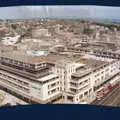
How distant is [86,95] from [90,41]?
74 cm

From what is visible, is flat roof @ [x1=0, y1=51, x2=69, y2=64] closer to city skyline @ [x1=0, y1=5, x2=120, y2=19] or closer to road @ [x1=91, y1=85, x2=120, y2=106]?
city skyline @ [x1=0, y1=5, x2=120, y2=19]

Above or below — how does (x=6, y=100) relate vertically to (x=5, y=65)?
below

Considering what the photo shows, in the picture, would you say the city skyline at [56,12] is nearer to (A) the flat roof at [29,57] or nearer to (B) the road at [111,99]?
(A) the flat roof at [29,57]

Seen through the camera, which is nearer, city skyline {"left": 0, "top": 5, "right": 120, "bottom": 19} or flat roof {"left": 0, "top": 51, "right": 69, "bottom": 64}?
city skyline {"left": 0, "top": 5, "right": 120, "bottom": 19}

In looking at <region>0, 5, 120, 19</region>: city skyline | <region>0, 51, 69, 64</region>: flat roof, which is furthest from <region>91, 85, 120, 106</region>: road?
<region>0, 5, 120, 19</region>: city skyline

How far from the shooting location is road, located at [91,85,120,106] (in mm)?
4453

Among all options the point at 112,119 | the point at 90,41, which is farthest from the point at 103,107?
the point at 90,41

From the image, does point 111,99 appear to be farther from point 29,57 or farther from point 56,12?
point 56,12

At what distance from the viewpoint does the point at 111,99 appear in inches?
176

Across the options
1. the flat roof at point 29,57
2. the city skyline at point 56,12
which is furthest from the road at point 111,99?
the city skyline at point 56,12

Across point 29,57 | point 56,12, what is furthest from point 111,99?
point 56,12

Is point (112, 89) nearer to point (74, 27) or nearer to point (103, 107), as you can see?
point (103, 107)

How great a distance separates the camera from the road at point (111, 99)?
4453mm

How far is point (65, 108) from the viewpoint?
4.63 metres
